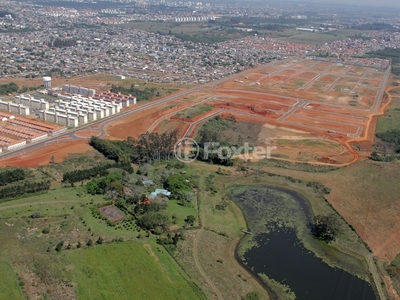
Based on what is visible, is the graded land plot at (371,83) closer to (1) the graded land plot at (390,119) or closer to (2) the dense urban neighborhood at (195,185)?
(2) the dense urban neighborhood at (195,185)

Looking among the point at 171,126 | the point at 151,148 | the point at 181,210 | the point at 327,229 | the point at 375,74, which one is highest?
the point at 375,74

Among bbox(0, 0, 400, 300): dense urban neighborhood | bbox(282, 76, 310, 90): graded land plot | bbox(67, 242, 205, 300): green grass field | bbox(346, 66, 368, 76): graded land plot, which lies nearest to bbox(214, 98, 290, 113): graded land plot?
bbox(0, 0, 400, 300): dense urban neighborhood

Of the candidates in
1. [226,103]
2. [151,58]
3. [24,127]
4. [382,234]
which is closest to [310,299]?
[382,234]

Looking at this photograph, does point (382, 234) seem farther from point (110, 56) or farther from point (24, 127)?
point (110, 56)

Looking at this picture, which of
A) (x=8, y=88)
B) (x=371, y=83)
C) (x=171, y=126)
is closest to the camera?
(x=171, y=126)

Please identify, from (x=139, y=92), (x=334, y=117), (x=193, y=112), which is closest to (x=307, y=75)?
(x=334, y=117)

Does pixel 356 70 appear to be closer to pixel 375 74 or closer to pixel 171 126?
pixel 375 74

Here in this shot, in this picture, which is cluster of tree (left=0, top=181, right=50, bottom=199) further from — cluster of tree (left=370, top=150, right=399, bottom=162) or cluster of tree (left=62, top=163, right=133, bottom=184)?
cluster of tree (left=370, top=150, right=399, bottom=162)
